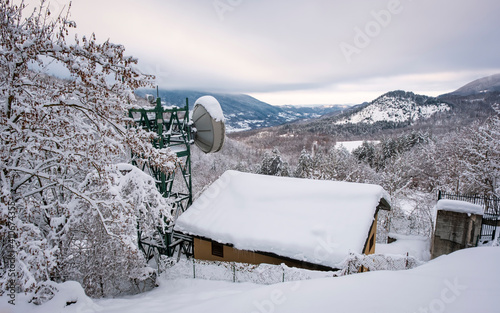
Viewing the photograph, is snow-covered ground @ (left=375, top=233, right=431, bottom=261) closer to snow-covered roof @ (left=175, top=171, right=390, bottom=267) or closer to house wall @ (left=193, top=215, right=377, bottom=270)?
snow-covered roof @ (left=175, top=171, right=390, bottom=267)

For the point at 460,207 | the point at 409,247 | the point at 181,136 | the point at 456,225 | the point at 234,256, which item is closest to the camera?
the point at 234,256

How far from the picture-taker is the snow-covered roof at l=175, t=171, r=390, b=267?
1019 cm

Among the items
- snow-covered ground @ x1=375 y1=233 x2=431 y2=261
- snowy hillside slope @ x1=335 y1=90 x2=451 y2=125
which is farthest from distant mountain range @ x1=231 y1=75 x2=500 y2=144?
snow-covered ground @ x1=375 y1=233 x2=431 y2=261

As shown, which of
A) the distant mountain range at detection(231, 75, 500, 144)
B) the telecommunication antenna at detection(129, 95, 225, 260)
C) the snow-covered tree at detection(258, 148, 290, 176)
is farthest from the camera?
the distant mountain range at detection(231, 75, 500, 144)

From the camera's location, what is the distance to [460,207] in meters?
13.8

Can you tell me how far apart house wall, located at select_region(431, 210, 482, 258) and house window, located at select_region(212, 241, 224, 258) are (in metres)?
12.2

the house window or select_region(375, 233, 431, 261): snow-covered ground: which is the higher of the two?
the house window

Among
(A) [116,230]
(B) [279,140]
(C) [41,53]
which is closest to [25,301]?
(A) [116,230]

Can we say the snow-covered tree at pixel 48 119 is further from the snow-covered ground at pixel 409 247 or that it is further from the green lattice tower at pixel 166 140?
→ the snow-covered ground at pixel 409 247

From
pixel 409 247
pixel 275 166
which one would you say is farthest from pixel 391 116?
pixel 409 247

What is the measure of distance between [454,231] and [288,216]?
32.1 ft

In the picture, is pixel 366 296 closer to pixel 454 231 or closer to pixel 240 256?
pixel 240 256

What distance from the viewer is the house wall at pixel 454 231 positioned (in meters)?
13.6

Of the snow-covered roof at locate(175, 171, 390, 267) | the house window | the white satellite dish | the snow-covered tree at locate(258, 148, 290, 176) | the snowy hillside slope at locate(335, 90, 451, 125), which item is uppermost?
the snowy hillside slope at locate(335, 90, 451, 125)
